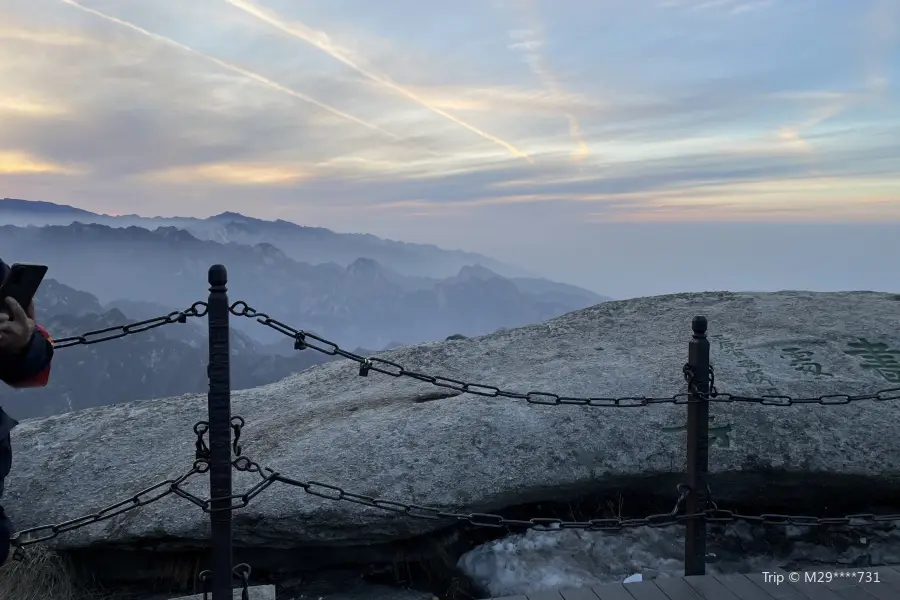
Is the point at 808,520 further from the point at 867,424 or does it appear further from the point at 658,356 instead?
the point at 658,356

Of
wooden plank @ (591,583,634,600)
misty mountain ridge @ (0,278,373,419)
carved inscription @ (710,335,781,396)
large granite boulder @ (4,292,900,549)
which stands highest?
carved inscription @ (710,335,781,396)

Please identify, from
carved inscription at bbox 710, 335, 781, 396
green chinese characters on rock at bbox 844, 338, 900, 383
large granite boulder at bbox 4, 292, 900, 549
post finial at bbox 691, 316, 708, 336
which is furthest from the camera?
green chinese characters on rock at bbox 844, 338, 900, 383

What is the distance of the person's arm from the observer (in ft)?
9.77

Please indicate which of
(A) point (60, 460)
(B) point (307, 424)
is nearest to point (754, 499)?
(B) point (307, 424)

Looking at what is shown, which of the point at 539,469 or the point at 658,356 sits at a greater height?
the point at 658,356

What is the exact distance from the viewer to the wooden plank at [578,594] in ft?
14.1

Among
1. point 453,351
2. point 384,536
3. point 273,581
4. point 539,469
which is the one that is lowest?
point 273,581

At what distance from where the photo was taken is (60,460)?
6.28m

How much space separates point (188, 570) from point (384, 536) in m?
1.65

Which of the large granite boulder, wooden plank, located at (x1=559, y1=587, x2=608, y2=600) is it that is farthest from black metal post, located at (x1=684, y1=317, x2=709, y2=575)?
the large granite boulder

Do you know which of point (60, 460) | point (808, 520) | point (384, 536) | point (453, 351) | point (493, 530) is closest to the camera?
point (808, 520)

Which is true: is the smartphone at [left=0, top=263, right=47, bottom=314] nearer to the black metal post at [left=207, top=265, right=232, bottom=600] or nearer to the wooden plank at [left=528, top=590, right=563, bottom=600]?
the black metal post at [left=207, top=265, right=232, bottom=600]

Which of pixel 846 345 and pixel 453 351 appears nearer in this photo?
pixel 846 345

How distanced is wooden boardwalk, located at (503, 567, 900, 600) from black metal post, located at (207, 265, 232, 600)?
5.87 ft
